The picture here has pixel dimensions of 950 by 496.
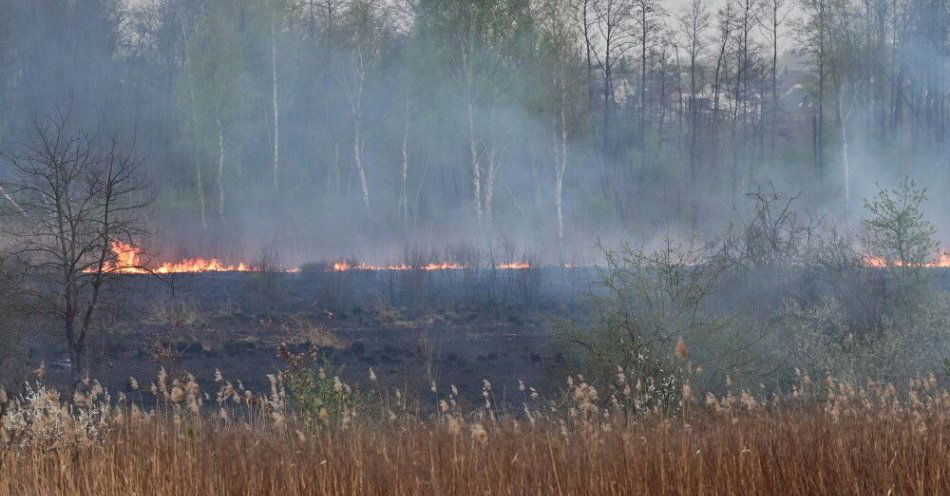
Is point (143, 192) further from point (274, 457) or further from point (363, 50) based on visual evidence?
point (274, 457)

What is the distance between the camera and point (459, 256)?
2670cm

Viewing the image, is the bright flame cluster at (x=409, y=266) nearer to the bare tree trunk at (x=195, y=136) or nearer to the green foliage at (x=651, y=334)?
the bare tree trunk at (x=195, y=136)

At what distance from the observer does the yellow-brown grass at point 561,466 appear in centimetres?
605

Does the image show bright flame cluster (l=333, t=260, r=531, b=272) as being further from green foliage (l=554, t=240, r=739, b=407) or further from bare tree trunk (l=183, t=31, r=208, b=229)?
green foliage (l=554, t=240, r=739, b=407)

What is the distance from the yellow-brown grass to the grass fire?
41 mm

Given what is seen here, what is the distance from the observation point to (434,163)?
40188 mm

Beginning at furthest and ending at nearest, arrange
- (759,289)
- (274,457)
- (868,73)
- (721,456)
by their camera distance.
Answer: (868,73) → (759,289) → (274,457) → (721,456)

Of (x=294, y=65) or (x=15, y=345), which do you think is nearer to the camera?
(x=15, y=345)

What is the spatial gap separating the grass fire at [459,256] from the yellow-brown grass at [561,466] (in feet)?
0.14

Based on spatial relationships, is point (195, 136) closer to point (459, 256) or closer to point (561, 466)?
point (459, 256)

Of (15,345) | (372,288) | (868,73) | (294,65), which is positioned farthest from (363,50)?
(15,345)

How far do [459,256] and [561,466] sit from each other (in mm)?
20308

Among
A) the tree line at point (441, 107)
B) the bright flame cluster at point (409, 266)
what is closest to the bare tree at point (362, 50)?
the tree line at point (441, 107)

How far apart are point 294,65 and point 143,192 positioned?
22.2ft
